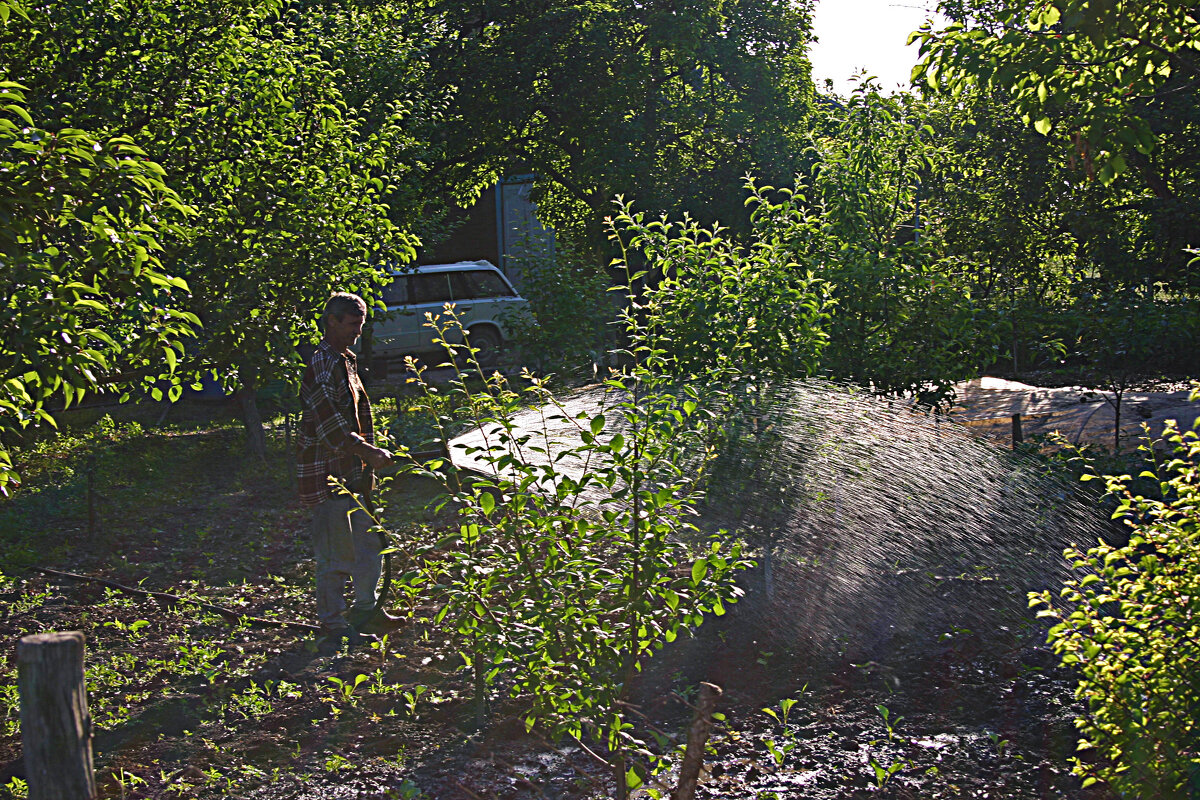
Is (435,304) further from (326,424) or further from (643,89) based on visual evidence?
(326,424)

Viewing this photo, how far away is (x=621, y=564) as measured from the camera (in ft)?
11.8

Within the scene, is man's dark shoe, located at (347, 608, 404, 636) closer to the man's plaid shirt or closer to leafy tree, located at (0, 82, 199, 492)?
the man's plaid shirt

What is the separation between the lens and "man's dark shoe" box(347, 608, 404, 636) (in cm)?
575

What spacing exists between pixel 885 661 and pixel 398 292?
15521 millimetres

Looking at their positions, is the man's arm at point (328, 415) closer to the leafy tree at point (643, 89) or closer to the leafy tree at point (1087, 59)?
the leafy tree at point (1087, 59)

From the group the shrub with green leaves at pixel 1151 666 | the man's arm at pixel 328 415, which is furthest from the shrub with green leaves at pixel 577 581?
the man's arm at pixel 328 415

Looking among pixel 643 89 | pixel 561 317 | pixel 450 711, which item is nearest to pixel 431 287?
pixel 643 89

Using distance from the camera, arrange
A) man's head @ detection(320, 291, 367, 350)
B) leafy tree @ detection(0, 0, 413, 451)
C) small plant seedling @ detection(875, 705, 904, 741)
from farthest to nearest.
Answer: leafy tree @ detection(0, 0, 413, 451) < man's head @ detection(320, 291, 367, 350) < small plant seedling @ detection(875, 705, 904, 741)

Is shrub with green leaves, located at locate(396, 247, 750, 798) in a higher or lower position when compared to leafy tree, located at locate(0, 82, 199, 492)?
lower

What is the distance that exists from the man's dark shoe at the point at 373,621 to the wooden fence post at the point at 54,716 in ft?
10.4

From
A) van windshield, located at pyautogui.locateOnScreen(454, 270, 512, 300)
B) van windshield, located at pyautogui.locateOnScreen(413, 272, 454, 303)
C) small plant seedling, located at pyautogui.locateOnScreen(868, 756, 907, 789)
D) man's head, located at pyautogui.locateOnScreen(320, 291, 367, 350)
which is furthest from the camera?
van windshield, located at pyautogui.locateOnScreen(454, 270, 512, 300)

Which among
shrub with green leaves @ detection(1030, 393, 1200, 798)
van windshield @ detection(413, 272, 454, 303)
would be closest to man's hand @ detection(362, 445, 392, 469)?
shrub with green leaves @ detection(1030, 393, 1200, 798)

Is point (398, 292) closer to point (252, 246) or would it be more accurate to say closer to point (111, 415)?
point (111, 415)

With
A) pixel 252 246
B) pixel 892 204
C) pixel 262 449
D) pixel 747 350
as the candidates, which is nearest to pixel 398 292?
pixel 262 449
